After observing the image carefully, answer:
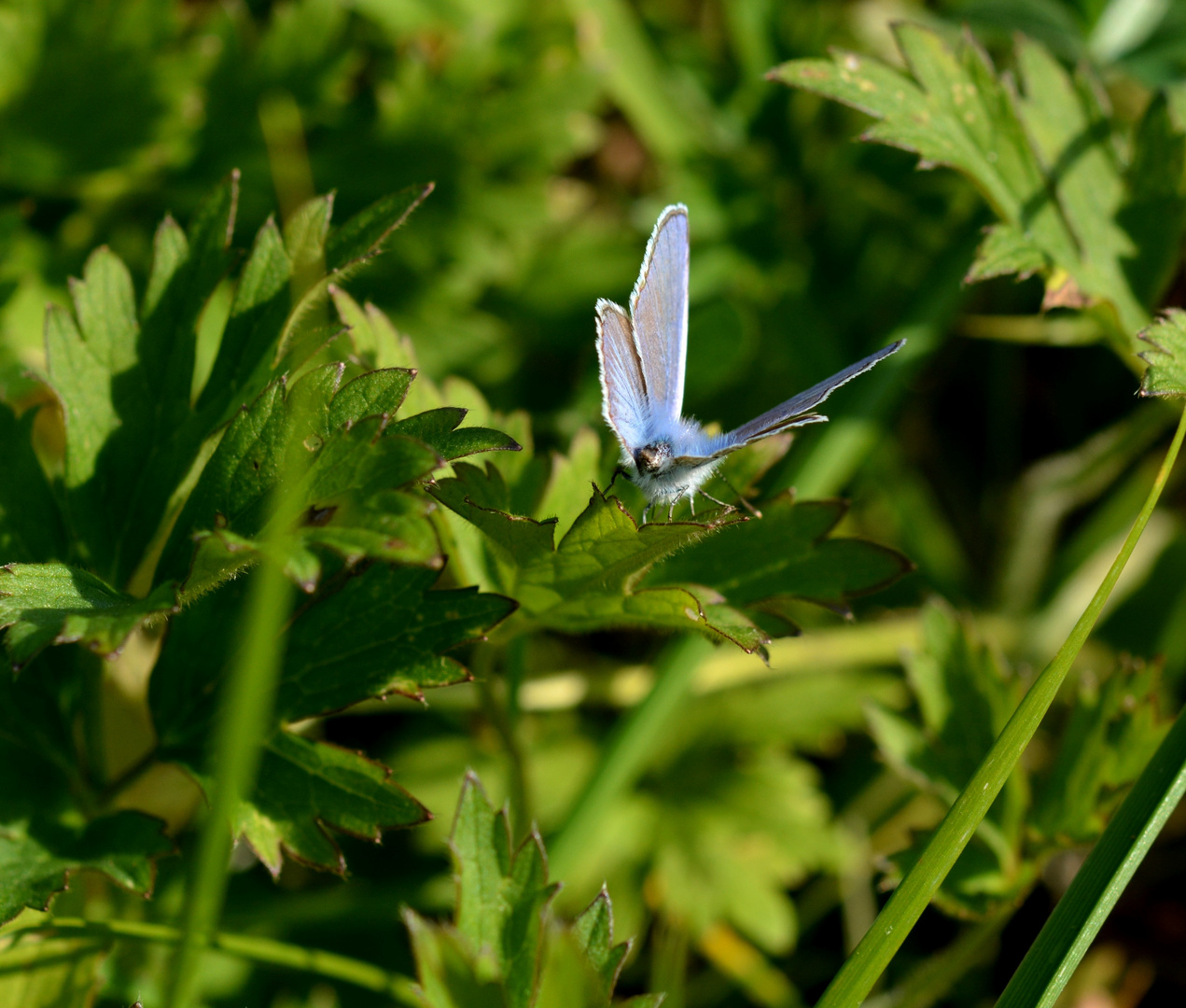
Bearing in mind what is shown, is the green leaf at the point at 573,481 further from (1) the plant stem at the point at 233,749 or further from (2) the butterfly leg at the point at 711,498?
(1) the plant stem at the point at 233,749

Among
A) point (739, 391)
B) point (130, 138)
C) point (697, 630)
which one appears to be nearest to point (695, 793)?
point (739, 391)

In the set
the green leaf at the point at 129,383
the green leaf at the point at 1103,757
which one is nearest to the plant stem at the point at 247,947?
the green leaf at the point at 129,383

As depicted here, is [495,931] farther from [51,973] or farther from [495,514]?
[51,973]

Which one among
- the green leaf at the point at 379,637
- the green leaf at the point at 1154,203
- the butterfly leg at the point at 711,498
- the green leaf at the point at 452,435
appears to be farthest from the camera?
the green leaf at the point at 1154,203

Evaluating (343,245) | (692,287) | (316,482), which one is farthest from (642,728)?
(692,287)

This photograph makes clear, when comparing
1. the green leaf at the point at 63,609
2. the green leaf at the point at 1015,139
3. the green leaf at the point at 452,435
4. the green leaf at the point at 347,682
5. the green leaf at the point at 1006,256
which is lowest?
the green leaf at the point at 347,682

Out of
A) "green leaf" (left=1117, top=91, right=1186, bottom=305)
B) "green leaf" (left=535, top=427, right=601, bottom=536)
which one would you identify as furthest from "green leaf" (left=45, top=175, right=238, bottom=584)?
"green leaf" (left=1117, top=91, right=1186, bottom=305)

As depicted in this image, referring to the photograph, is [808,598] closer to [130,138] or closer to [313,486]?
[313,486]
